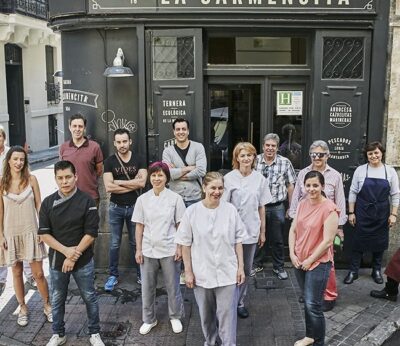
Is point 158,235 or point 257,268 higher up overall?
point 158,235

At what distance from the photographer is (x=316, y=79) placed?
6914mm

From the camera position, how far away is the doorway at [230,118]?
7234 mm

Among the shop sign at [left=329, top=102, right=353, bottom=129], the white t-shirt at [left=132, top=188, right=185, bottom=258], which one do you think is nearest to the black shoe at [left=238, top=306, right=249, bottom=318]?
the white t-shirt at [left=132, top=188, right=185, bottom=258]

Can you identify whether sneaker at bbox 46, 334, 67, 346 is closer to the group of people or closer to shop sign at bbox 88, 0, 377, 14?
the group of people

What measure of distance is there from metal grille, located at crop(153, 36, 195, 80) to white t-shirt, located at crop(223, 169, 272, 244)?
6.77ft

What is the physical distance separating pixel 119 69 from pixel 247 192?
2.54 m

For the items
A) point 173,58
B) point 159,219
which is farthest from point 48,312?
point 173,58

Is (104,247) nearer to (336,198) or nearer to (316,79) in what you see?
(336,198)

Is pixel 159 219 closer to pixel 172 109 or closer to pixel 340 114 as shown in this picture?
pixel 172 109

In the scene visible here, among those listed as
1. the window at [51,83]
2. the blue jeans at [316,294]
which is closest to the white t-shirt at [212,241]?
the blue jeans at [316,294]

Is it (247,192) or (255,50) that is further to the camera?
(255,50)

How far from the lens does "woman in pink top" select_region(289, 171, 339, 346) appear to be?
466 centimetres

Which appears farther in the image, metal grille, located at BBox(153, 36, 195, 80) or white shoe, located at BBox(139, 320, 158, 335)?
metal grille, located at BBox(153, 36, 195, 80)

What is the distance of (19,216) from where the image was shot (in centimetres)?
547
